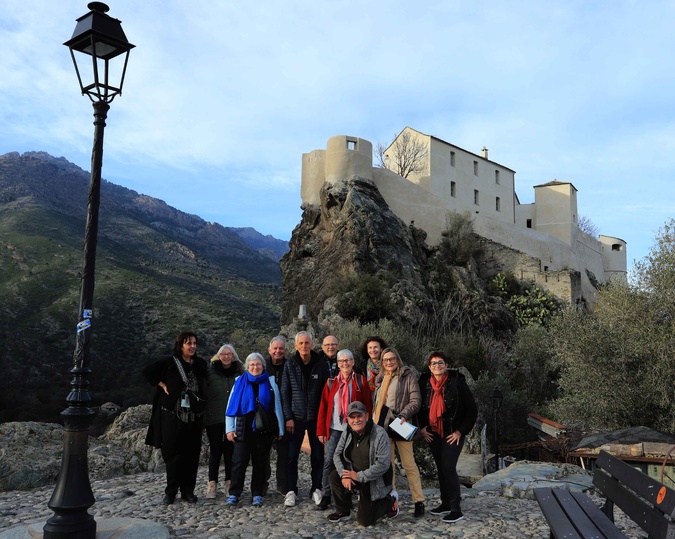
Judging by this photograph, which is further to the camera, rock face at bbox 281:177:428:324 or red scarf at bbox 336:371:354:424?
rock face at bbox 281:177:428:324

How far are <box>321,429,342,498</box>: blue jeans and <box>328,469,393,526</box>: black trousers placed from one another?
214mm

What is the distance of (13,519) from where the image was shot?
642cm

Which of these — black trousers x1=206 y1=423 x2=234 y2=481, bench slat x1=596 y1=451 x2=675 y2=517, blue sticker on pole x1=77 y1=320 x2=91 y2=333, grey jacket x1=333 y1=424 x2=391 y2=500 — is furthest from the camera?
black trousers x1=206 y1=423 x2=234 y2=481

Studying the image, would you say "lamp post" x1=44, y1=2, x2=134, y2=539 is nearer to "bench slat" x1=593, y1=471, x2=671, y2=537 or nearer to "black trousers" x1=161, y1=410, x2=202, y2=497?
"black trousers" x1=161, y1=410, x2=202, y2=497

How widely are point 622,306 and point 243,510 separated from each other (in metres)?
12.4

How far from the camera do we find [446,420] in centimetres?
638

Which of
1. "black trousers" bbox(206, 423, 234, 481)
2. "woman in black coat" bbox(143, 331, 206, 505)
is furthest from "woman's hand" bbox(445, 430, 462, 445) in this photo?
"woman in black coat" bbox(143, 331, 206, 505)

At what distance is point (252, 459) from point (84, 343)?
2.52 meters

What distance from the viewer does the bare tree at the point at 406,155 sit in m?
36.7

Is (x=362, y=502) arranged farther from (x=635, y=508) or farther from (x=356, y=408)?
(x=635, y=508)

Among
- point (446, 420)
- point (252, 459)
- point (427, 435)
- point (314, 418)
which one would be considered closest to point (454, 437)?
point (446, 420)

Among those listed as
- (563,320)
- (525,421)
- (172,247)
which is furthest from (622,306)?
(172,247)

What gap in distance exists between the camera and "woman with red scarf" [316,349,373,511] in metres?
6.49

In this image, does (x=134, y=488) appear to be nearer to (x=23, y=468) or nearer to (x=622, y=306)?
(x=23, y=468)
